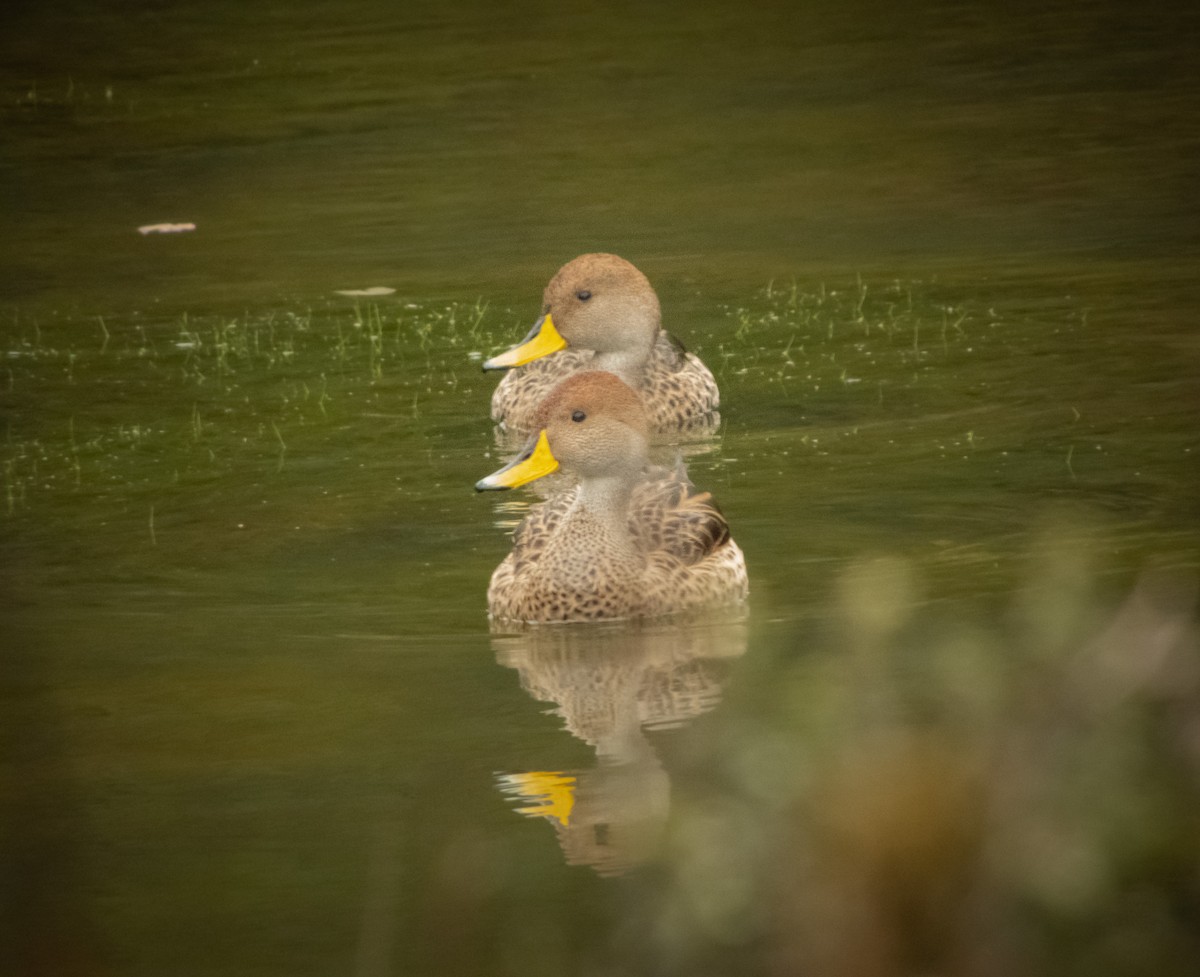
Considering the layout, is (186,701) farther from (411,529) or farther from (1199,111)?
(1199,111)

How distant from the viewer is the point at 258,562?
9648mm

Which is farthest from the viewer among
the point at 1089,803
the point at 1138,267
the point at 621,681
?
the point at 1138,267

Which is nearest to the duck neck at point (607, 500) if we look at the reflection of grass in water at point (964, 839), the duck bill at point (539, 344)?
the reflection of grass in water at point (964, 839)

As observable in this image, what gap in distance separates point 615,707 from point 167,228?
33.4ft

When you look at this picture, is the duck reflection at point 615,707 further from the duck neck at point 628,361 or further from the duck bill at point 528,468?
the duck neck at point 628,361

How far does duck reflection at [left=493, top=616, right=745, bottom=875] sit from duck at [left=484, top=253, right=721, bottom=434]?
3.12m

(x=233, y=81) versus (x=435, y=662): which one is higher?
(x=233, y=81)

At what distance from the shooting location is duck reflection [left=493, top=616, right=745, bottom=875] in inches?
263

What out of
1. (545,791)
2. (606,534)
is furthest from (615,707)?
(606,534)

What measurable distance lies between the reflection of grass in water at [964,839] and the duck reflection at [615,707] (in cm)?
16

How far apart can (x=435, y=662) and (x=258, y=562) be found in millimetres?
1506

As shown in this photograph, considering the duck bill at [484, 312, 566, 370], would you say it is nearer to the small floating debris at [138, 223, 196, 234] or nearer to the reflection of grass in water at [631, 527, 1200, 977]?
the reflection of grass in water at [631, 527, 1200, 977]

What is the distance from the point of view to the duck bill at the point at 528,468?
29.8 feet

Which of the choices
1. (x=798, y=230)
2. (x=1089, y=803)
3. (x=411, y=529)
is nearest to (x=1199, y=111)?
(x=798, y=230)
